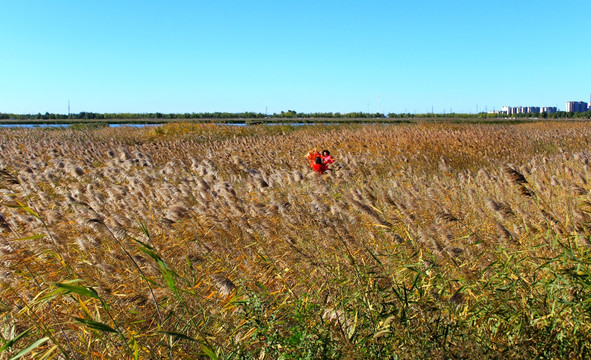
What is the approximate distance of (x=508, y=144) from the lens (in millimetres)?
13992

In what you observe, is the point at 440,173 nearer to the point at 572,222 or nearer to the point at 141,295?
the point at 572,222

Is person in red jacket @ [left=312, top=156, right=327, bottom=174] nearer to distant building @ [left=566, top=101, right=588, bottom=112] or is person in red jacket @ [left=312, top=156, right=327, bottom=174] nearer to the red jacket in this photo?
the red jacket

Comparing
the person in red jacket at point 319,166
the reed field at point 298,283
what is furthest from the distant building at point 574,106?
the reed field at point 298,283

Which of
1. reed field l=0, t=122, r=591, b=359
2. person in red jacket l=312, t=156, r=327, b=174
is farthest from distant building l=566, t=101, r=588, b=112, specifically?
reed field l=0, t=122, r=591, b=359

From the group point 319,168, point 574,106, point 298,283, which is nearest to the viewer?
point 298,283

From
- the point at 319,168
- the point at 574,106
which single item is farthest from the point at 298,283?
the point at 574,106

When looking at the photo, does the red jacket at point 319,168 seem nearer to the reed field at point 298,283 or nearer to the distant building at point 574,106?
the reed field at point 298,283

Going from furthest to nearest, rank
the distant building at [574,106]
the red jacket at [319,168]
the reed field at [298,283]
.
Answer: the distant building at [574,106] < the red jacket at [319,168] < the reed field at [298,283]

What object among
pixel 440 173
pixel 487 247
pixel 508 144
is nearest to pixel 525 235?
pixel 487 247

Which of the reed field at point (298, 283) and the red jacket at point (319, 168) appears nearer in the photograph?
the reed field at point (298, 283)

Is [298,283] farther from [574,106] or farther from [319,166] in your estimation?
[574,106]

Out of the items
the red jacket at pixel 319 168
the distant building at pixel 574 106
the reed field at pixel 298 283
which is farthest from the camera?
the distant building at pixel 574 106

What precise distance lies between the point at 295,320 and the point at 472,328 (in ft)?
3.39

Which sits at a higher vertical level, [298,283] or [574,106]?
[574,106]
